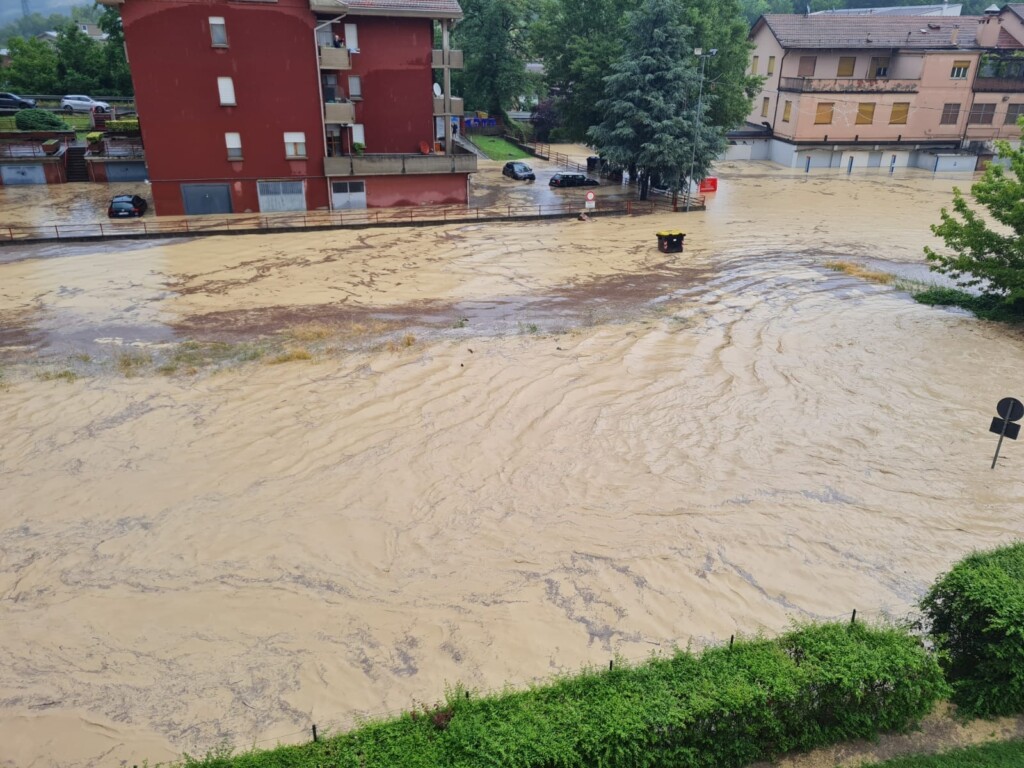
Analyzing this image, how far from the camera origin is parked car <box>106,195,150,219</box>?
36.4 m

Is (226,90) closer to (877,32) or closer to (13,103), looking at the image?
(13,103)

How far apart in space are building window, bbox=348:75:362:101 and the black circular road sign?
35854 millimetres

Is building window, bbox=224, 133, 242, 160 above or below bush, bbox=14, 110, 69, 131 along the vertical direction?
below

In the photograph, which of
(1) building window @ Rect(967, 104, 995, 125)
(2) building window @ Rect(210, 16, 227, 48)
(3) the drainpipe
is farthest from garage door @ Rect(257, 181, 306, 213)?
(1) building window @ Rect(967, 104, 995, 125)

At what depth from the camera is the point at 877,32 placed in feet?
188

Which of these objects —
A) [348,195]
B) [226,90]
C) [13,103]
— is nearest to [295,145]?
[348,195]

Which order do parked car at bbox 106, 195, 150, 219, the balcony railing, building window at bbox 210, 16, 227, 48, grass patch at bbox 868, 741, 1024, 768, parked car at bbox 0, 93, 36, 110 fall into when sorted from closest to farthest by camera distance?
1. grass patch at bbox 868, 741, 1024, 768
2. building window at bbox 210, 16, 227, 48
3. parked car at bbox 106, 195, 150, 219
4. parked car at bbox 0, 93, 36, 110
5. the balcony railing

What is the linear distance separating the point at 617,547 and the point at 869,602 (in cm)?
420

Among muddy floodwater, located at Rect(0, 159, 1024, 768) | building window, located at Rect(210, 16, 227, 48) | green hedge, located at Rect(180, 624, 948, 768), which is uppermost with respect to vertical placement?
building window, located at Rect(210, 16, 227, 48)

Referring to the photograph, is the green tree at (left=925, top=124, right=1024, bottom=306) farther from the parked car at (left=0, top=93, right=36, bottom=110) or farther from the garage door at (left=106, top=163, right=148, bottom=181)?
the parked car at (left=0, top=93, right=36, bottom=110)

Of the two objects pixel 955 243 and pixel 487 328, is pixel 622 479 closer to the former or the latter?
pixel 487 328

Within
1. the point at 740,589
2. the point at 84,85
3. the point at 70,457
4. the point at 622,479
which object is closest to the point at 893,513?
the point at 740,589

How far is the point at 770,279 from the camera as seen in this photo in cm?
2936

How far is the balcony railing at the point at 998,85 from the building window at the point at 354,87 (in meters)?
47.1
